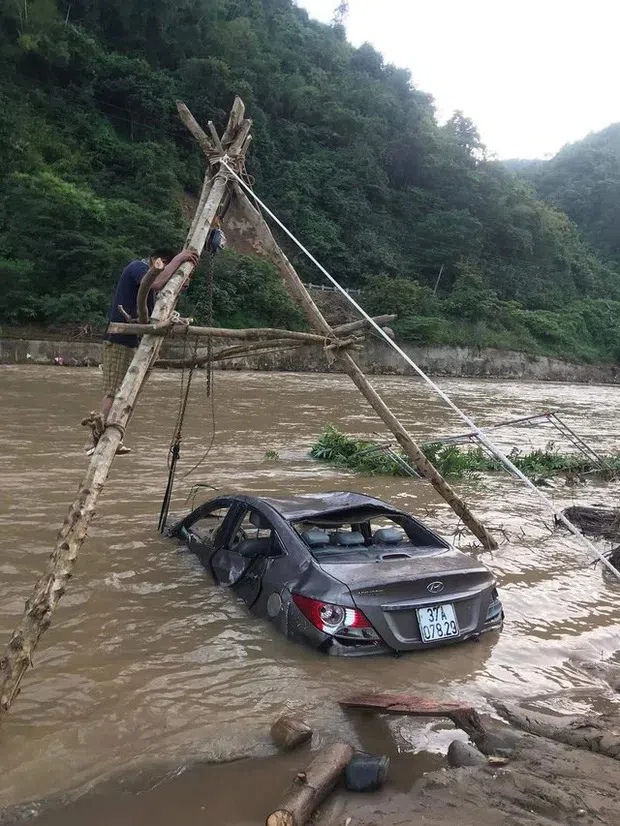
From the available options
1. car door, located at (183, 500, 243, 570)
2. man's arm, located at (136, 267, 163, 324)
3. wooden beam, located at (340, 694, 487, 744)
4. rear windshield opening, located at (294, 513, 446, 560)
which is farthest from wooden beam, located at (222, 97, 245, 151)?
wooden beam, located at (340, 694, 487, 744)

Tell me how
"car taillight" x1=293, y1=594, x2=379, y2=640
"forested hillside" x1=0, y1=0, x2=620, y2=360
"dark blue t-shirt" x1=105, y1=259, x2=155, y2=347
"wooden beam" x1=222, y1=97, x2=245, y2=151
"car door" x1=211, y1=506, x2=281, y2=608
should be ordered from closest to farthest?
"car taillight" x1=293, y1=594, x2=379, y2=640 → "car door" x1=211, y1=506, x2=281, y2=608 → "dark blue t-shirt" x1=105, y1=259, x2=155, y2=347 → "wooden beam" x1=222, y1=97, x2=245, y2=151 → "forested hillside" x1=0, y1=0, x2=620, y2=360

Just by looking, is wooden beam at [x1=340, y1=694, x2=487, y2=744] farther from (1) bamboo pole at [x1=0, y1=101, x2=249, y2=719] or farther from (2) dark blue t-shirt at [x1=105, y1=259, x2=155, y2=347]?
(2) dark blue t-shirt at [x1=105, y1=259, x2=155, y2=347]

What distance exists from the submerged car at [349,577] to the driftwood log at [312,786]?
1067mm

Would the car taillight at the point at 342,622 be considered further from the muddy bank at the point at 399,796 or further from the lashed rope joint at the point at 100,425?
the lashed rope joint at the point at 100,425

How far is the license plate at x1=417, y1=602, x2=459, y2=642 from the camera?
4.36m

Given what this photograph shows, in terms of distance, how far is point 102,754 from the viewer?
343 centimetres

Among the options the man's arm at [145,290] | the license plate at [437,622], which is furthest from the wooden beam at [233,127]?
the license plate at [437,622]

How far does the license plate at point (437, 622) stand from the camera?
4.36 metres

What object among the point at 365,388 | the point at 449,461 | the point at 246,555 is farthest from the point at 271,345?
the point at 449,461

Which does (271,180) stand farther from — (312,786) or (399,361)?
(312,786)

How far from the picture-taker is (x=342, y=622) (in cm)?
422

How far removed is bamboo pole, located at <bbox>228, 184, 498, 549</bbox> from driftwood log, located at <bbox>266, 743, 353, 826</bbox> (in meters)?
4.29

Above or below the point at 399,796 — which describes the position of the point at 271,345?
above

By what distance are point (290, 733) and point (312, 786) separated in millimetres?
617
